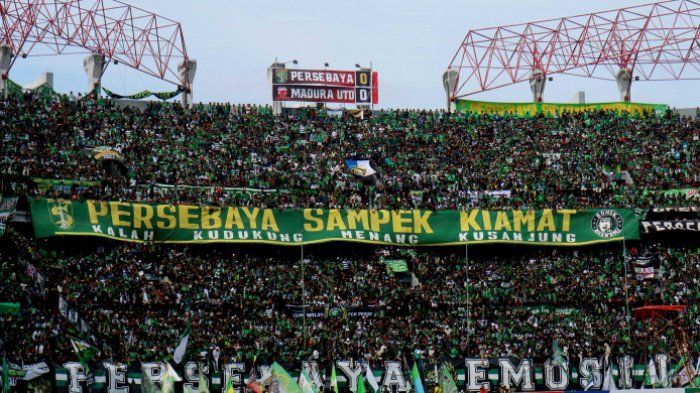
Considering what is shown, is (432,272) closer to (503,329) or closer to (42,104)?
(503,329)

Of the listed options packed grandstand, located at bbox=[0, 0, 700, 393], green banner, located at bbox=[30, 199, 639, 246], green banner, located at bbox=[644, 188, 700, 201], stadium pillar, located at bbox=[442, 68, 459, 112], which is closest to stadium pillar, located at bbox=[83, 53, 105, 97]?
packed grandstand, located at bbox=[0, 0, 700, 393]

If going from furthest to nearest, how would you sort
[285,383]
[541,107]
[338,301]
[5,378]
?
[541,107] → [338,301] → [5,378] → [285,383]

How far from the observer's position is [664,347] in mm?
47875

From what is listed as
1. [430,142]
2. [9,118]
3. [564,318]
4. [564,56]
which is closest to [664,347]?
[564,318]

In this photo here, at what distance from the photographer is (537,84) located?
71875mm

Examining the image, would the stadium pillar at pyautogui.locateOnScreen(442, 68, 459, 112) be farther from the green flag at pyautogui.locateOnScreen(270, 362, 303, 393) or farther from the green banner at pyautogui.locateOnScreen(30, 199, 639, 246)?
the green flag at pyautogui.locateOnScreen(270, 362, 303, 393)

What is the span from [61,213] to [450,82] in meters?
29.2

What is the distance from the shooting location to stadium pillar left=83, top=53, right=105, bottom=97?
64.4 meters

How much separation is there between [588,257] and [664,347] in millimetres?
8910

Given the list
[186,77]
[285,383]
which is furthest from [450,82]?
[285,383]

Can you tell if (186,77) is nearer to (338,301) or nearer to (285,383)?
(338,301)

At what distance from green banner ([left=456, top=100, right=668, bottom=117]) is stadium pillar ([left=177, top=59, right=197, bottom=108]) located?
16.1 m

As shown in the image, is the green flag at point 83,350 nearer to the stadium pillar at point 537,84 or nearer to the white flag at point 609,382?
the white flag at point 609,382

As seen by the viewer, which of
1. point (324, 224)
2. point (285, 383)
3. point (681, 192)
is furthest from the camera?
point (681, 192)
